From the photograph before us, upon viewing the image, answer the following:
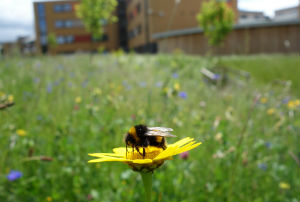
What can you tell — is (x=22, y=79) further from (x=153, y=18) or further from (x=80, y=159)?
(x=153, y=18)

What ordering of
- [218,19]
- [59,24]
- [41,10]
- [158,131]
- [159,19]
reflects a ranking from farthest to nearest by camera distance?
[41,10]
[59,24]
[159,19]
[218,19]
[158,131]

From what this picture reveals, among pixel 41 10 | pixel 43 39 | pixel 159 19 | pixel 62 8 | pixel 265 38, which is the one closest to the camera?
pixel 265 38

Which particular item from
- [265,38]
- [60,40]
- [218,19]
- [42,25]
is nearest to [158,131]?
[218,19]

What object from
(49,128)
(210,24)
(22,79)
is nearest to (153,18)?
(210,24)

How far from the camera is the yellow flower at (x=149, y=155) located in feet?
1.54

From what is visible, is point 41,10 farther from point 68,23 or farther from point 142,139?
point 142,139

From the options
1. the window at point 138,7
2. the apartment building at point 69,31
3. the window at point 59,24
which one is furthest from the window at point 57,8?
the window at point 138,7

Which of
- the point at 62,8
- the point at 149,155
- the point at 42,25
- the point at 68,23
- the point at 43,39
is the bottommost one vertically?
the point at 149,155

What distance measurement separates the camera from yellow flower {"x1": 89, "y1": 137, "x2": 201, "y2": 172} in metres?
0.47

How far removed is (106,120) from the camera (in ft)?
8.43

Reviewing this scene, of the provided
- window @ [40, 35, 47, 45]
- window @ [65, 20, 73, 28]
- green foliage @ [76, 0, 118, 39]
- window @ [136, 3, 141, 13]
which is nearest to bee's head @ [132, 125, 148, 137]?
green foliage @ [76, 0, 118, 39]

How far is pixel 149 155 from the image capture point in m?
0.69

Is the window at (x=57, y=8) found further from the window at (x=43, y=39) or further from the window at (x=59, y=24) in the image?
the window at (x=43, y=39)

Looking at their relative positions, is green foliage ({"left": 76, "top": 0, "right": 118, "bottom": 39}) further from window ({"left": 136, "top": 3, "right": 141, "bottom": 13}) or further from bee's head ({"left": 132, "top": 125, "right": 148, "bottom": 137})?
window ({"left": 136, "top": 3, "right": 141, "bottom": 13})
